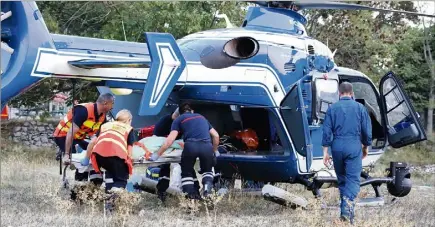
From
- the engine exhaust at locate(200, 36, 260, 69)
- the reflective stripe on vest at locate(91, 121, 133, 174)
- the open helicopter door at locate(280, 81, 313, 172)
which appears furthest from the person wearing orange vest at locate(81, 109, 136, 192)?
the open helicopter door at locate(280, 81, 313, 172)

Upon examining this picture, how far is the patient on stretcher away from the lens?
8.18 metres

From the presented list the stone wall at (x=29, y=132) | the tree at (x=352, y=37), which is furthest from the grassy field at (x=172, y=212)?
the tree at (x=352, y=37)

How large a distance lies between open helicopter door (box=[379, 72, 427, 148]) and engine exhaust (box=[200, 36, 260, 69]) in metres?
2.21

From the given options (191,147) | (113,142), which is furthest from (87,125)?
(191,147)

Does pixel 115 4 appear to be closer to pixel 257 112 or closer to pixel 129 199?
pixel 257 112

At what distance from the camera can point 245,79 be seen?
29.6ft

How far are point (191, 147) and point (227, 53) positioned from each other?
1609 millimetres

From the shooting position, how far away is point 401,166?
971cm

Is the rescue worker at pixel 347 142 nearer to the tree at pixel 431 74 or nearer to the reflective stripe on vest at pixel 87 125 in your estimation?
the reflective stripe on vest at pixel 87 125

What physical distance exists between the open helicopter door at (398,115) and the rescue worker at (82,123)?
4.12 metres

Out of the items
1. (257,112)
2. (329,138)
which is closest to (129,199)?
(329,138)

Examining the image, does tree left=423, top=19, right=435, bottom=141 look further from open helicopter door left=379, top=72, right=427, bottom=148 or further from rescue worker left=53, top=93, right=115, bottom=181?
rescue worker left=53, top=93, right=115, bottom=181

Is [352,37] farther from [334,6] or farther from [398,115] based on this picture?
[334,6]

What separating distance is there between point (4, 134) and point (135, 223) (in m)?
16.1
